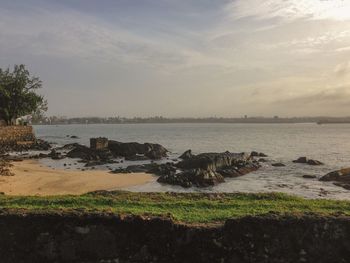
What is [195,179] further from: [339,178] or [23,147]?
[23,147]

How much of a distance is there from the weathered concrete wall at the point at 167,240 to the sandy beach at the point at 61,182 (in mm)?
14722

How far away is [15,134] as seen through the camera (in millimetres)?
66188

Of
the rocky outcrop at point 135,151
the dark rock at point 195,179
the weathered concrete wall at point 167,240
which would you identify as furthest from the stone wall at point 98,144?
the weathered concrete wall at point 167,240

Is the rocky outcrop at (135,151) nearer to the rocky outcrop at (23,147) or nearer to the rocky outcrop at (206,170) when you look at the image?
the rocky outcrop at (23,147)

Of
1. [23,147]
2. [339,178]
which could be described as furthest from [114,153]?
[339,178]

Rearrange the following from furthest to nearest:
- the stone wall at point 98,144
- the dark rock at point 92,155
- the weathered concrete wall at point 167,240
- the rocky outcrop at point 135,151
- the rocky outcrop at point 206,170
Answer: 1. the stone wall at point 98,144
2. the rocky outcrop at point 135,151
3. the dark rock at point 92,155
4. the rocky outcrop at point 206,170
5. the weathered concrete wall at point 167,240

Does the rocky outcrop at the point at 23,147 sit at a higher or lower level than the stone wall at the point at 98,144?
lower

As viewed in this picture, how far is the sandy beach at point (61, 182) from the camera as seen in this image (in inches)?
1035

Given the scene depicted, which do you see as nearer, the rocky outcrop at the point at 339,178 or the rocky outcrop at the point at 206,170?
the rocky outcrop at the point at 206,170

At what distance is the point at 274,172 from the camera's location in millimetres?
41781

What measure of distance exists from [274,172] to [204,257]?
109 ft

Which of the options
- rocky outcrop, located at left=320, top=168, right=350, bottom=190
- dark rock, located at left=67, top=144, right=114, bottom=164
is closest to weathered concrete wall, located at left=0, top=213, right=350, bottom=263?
rocky outcrop, located at left=320, top=168, right=350, bottom=190

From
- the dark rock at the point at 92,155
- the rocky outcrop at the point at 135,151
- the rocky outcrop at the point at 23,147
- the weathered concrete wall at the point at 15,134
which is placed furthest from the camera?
the weathered concrete wall at the point at 15,134

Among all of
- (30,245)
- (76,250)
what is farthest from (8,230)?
(76,250)
